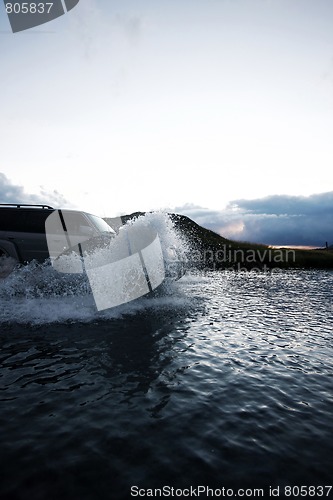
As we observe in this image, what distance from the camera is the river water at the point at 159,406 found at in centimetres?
360

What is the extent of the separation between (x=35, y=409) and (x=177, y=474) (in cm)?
263

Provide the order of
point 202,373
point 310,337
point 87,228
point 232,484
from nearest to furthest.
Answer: point 232,484
point 202,373
point 310,337
point 87,228

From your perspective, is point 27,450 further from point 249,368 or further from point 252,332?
point 252,332

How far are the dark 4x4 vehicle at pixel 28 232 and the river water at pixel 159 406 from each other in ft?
7.50

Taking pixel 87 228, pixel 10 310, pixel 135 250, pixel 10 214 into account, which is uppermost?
pixel 10 214

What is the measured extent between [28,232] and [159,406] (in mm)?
9223

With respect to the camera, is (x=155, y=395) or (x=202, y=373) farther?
(x=202, y=373)

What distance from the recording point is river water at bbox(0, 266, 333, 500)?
11.8 ft

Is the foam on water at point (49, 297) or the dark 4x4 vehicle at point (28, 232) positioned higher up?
the dark 4x4 vehicle at point (28, 232)

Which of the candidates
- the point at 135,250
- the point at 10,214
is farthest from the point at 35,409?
the point at 10,214

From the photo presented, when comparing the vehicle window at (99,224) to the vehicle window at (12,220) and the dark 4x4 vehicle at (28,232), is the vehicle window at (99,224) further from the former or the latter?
the vehicle window at (12,220)

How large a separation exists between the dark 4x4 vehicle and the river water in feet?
7.50

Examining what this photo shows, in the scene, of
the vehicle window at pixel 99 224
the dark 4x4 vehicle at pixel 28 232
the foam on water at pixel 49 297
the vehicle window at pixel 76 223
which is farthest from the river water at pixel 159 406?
the vehicle window at pixel 99 224

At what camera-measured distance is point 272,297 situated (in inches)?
651
